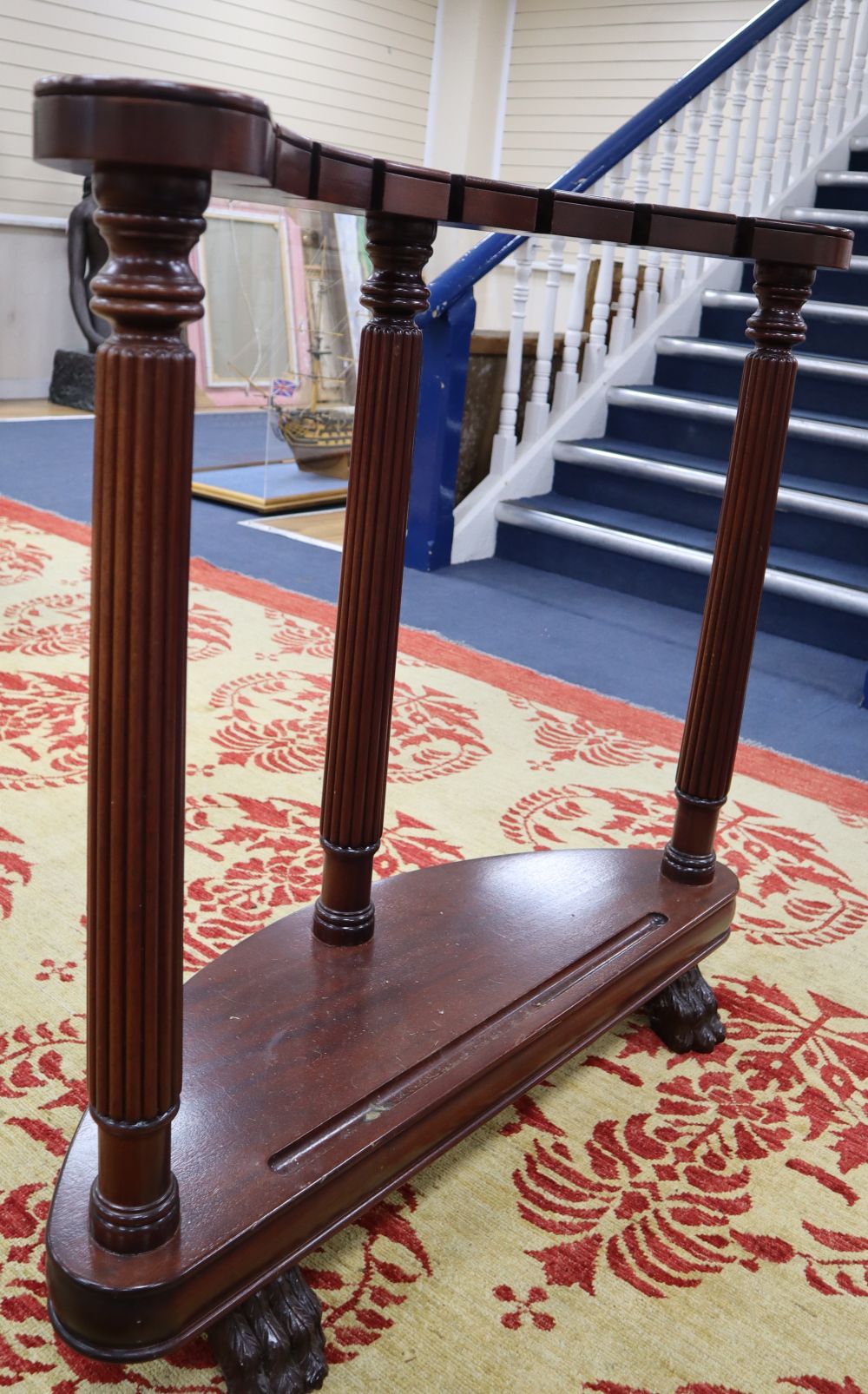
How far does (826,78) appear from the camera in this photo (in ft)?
15.4

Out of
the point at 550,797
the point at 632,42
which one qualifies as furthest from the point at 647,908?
the point at 632,42

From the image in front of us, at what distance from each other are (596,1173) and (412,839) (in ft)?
2.60

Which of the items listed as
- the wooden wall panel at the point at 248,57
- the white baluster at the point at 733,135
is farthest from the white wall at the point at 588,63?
the white baluster at the point at 733,135

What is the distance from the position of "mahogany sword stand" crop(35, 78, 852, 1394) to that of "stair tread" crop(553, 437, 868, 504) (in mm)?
2238

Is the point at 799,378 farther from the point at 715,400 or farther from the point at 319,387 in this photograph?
the point at 319,387

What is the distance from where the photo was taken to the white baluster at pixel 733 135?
430cm

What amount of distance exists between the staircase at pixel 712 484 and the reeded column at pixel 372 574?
227 centimetres

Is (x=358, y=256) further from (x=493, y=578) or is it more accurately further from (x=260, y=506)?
(x=493, y=578)

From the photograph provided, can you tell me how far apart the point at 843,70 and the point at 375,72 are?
14.0 feet

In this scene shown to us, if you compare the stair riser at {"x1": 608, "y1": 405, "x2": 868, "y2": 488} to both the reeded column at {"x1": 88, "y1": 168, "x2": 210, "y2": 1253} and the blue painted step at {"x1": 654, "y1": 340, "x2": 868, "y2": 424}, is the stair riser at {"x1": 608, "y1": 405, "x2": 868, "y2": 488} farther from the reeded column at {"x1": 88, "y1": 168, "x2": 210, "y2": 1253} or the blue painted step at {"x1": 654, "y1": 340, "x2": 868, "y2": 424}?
the reeded column at {"x1": 88, "y1": 168, "x2": 210, "y2": 1253}

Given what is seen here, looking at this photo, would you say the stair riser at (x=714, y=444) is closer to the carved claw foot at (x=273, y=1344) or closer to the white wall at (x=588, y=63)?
the carved claw foot at (x=273, y=1344)

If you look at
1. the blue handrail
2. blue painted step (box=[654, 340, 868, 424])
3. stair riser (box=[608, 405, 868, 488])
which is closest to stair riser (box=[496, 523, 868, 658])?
the blue handrail

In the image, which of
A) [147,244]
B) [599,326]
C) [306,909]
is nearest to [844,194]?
[599,326]

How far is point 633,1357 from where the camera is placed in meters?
1.04
